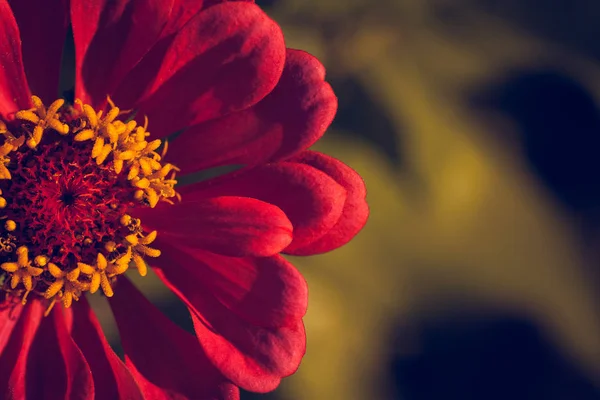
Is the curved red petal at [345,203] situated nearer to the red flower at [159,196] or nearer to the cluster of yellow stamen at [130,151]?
the red flower at [159,196]

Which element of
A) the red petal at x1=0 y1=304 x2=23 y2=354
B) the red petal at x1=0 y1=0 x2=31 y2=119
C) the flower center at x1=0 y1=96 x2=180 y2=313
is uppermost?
the red petal at x1=0 y1=0 x2=31 y2=119

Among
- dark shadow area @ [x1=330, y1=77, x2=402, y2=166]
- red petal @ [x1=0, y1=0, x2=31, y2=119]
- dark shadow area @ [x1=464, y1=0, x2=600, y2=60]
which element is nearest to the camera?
red petal @ [x1=0, y1=0, x2=31, y2=119]

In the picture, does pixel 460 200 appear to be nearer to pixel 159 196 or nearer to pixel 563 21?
pixel 563 21

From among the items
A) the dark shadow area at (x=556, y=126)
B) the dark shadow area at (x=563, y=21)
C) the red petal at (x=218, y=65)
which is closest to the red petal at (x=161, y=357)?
the red petal at (x=218, y=65)

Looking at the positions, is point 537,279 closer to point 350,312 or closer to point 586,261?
point 586,261

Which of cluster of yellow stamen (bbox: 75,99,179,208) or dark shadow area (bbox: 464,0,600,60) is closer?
cluster of yellow stamen (bbox: 75,99,179,208)

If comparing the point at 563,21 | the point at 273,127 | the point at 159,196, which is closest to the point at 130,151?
the point at 159,196

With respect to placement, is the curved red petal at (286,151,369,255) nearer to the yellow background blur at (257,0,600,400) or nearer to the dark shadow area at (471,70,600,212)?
the yellow background blur at (257,0,600,400)

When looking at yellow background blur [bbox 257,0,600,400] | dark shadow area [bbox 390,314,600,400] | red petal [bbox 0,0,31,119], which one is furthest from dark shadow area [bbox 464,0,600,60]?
red petal [bbox 0,0,31,119]
